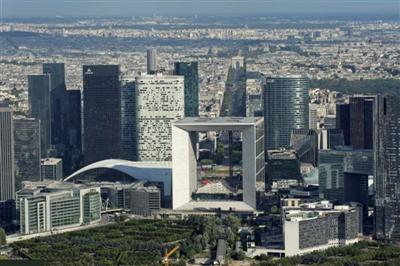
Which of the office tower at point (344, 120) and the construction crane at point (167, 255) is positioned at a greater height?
the office tower at point (344, 120)

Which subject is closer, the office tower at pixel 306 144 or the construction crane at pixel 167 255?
the construction crane at pixel 167 255

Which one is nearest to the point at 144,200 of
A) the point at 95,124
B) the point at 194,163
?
the point at 194,163

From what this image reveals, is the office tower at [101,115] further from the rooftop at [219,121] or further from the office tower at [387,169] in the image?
the office tower at [387,169]

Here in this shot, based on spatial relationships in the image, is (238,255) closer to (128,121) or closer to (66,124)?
(128,121)

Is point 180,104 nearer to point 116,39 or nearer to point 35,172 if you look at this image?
point 35,172

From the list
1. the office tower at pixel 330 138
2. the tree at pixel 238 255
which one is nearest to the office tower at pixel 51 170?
the office tower at pixel 330 138

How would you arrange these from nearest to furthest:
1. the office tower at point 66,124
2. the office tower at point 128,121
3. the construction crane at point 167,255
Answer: the construction crane at point 167,255, the office tower at point 128,121, the office tower at point 66,124

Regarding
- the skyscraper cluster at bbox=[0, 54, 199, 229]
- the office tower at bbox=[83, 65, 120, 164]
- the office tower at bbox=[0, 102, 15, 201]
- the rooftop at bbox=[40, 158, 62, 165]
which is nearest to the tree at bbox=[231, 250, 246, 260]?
A: the office tower at bbox=[0, 102, 15, 201]
